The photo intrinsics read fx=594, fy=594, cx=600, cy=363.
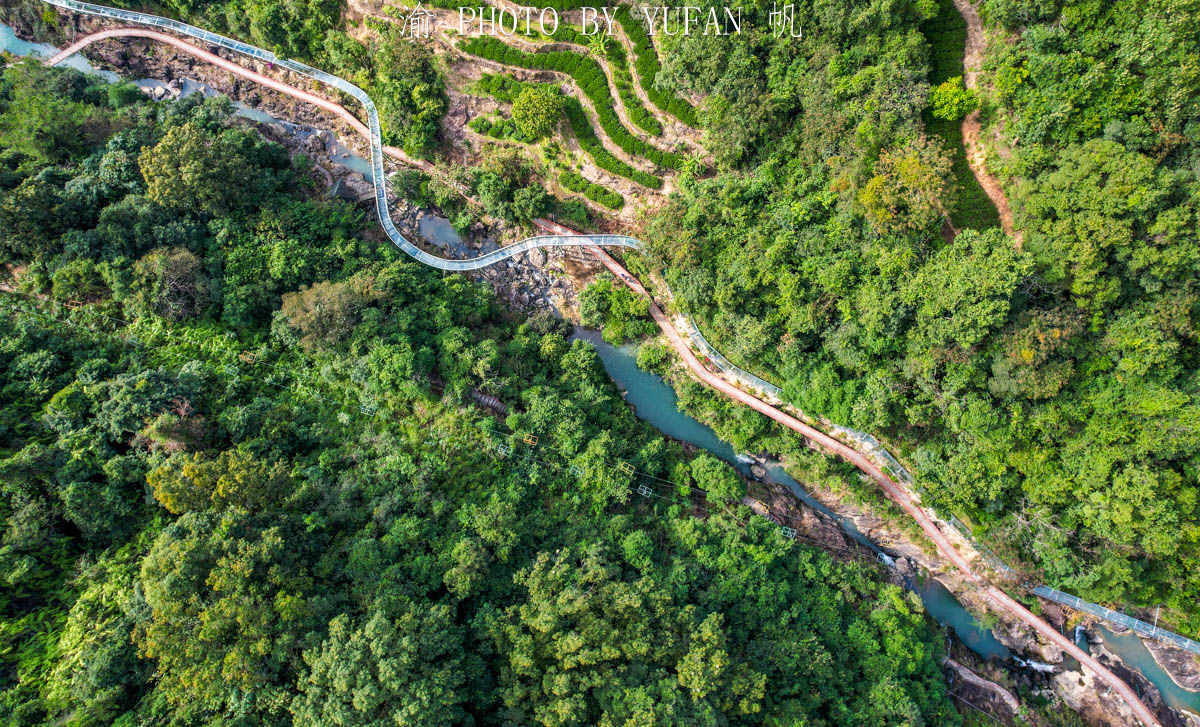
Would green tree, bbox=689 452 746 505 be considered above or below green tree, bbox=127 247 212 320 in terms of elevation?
below

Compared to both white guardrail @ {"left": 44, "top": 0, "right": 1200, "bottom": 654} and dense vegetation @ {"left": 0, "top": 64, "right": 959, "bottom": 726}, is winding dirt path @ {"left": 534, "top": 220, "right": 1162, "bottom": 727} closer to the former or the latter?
white guardrail @ {"left": 44, "top": 0, "right": 1200, "bottom": 654}

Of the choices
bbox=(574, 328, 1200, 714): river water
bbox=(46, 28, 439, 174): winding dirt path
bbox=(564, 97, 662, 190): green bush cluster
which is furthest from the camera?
bbox=(46, 28, 439, 174): winding dirt path

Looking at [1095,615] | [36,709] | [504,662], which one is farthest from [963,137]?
[36,709]

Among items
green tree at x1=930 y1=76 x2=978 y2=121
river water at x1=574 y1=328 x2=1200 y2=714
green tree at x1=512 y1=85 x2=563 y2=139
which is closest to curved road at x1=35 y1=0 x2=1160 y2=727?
river water at x1=574 y1=328 x2=1200 y2=714

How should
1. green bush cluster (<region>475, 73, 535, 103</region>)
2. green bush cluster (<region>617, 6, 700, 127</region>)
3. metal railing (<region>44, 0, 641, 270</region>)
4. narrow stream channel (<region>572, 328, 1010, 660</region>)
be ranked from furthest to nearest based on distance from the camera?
metal railing (<region>44, 0, 641, 270</region>) → green bush cluster (<region>475, 73, 535, 103</region>) → green bush cluster (<region>617, 6, 700, 127</region>) → narrow stream channel (<region>572, 328, 1010, 660</region>)

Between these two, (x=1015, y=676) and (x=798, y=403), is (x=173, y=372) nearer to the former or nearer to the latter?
(x=798, y=403)

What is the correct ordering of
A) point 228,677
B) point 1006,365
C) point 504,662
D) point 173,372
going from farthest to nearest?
point 173,372, point 1006,365, point 504,662, point 228,677
